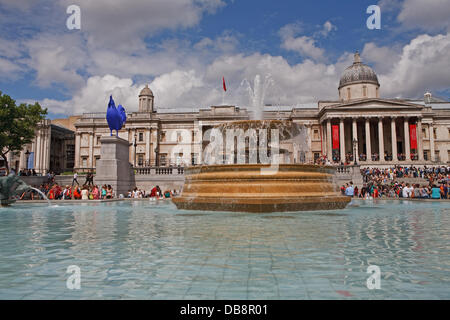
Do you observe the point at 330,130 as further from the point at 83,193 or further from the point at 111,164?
the point at 83,193

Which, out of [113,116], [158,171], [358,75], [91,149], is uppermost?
[358,75]

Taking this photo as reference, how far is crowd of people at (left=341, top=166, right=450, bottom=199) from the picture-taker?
19.2 meters

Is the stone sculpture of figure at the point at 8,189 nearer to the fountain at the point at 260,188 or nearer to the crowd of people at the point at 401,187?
the fountain at the point at 260,188

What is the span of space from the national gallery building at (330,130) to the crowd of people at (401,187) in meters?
13.0

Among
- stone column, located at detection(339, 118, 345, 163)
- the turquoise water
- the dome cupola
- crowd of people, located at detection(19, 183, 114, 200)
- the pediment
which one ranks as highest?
the dome cupola

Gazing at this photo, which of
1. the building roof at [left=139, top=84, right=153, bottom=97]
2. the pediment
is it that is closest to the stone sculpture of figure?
the pediment

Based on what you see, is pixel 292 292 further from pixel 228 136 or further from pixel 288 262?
pixel 228 136

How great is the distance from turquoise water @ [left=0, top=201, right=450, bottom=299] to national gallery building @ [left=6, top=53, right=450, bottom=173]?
4161cm

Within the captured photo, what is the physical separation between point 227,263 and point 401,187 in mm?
23184

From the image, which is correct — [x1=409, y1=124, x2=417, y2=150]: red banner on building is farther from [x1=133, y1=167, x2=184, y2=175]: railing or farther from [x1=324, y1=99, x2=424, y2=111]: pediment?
[x1=133, y1=167, x2=184, y2=175]: railing

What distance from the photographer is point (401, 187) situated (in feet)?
76.9

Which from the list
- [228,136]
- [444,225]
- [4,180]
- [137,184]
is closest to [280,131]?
[228,136]

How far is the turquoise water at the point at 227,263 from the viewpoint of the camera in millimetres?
2697

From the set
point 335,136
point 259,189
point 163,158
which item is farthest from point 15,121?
point 335,136
